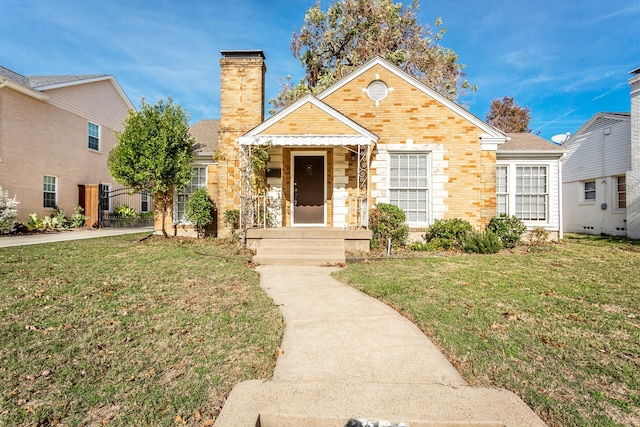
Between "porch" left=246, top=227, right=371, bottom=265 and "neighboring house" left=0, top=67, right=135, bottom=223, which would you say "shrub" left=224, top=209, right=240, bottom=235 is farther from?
"neighboring house" left=0, top=67, right=135, bottom=223

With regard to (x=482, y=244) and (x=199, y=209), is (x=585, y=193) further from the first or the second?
Answer: (x=199, y=209)

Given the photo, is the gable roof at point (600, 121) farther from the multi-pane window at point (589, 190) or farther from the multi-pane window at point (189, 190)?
the multi-pane window at point (189, 190)

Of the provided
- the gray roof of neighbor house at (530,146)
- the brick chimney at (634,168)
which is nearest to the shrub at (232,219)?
the gray roof of neighbor house at (530,146)

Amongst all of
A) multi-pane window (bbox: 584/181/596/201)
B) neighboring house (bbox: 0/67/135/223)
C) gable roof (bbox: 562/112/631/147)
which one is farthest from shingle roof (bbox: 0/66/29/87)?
multi-pane window (bbox: 584/181/596/201)

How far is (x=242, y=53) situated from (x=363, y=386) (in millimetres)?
11250

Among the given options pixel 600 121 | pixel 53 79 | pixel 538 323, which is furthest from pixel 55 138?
pixel 600 121

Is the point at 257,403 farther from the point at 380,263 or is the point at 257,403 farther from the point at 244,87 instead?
the point at 244,87

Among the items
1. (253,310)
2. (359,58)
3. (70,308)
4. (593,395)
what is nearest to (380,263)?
(253,310)

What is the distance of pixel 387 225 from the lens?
984cm

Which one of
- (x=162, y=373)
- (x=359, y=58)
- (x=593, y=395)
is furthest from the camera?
(x=359, y=58)

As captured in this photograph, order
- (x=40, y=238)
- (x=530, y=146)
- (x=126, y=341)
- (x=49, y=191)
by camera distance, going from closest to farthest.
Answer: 1. (x=126, y=341)
2. (x=40, y=238)
3. (x=530, y=146)
4. (x=49, y=191)

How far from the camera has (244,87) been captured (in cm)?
1088

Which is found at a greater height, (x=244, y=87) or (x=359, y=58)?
(x=359, y=58)

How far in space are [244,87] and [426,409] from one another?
10.9m
